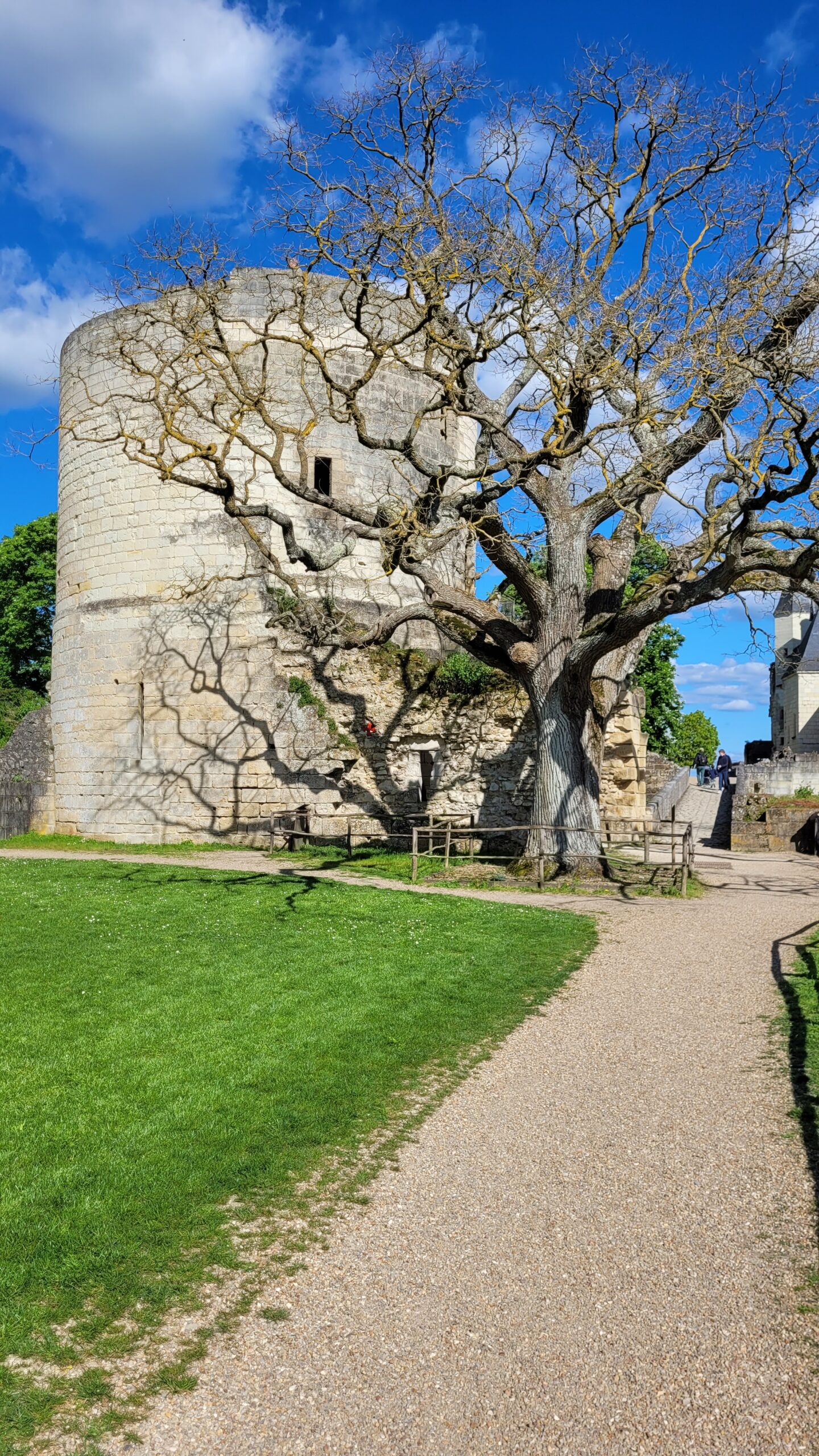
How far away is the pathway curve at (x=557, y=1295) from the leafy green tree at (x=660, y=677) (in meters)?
29.0

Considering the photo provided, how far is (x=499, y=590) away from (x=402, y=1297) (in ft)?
44.6

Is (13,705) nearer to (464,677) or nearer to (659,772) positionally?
(464,677)

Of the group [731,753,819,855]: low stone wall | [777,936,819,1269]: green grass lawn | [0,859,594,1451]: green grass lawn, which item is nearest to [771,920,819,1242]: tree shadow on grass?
[777,936,819,1269]: green grass lawn

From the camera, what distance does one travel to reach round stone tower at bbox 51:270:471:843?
1831cm

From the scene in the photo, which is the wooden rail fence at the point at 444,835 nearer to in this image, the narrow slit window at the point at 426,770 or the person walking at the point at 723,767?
the narrow slit window at the point at 426,770

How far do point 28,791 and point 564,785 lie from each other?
11.1m

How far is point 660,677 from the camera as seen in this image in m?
35.7

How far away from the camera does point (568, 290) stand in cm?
1322

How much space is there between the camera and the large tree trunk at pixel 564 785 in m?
14.5

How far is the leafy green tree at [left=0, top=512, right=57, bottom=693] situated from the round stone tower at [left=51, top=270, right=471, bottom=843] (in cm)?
1142

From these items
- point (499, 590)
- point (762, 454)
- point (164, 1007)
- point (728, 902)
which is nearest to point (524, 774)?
point (499, 590)

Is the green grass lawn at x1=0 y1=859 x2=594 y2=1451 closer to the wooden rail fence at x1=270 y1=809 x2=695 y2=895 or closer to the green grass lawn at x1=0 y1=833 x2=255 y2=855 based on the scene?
the wooden rail fence at x1=270 y1=809 x2=695 y2=895

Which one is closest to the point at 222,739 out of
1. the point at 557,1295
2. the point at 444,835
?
the point at 444,835

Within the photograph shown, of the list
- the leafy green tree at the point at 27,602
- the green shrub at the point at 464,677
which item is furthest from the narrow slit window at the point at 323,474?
the leafy green tree at the point at 27,602
